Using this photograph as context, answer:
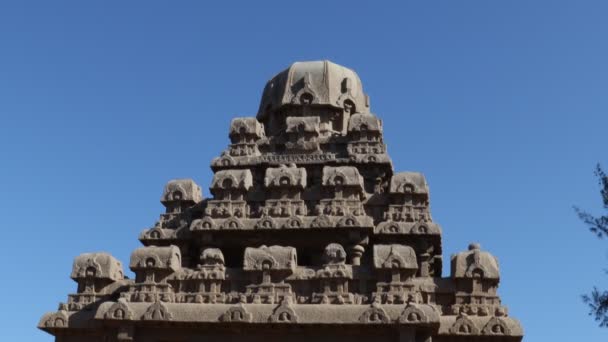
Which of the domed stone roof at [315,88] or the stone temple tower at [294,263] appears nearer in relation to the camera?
the stone temple tower at [294,263]

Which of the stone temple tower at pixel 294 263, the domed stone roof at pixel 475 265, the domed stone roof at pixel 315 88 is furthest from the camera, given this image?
the domed stone roof at pixel 315 88

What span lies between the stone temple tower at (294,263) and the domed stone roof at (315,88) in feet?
7.34

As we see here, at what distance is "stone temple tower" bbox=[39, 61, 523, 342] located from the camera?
22109mm

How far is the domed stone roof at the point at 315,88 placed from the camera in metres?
32.1

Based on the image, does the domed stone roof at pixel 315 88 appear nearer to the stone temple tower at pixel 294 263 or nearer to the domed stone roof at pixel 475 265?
the stone temple tower at pixel 294 263

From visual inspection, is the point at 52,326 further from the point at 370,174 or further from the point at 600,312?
the point at 600,312

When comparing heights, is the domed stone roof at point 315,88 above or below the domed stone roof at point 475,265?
above

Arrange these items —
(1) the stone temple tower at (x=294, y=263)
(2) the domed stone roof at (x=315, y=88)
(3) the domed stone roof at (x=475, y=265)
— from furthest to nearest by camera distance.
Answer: (2) the domed stone roof at (x=315, y=88) < (3) the domed stone roof at (x=475, y=265) < (1) the stone temple tower at (x=294, y=263)

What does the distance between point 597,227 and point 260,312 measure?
9.27 metres

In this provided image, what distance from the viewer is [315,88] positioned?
32344 millimetres

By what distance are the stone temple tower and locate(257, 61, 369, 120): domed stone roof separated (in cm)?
224

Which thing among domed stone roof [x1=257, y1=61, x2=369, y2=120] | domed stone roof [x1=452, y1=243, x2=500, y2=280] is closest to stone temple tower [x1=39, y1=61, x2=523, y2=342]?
domed stone roof [x1=452, y1=243, x2=500, y2=280]

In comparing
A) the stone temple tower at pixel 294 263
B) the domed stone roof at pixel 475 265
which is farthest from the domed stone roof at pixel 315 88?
the domed stone roof at pixel 475 265

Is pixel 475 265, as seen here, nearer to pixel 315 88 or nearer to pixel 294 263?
pixel 294 263
